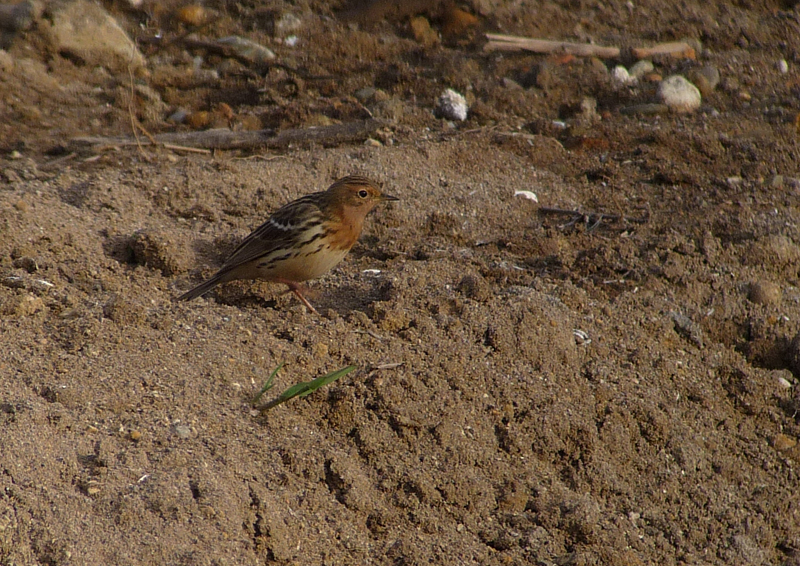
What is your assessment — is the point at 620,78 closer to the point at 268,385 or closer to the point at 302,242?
the point at 302,242

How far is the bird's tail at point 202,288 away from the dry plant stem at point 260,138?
241 centimetres

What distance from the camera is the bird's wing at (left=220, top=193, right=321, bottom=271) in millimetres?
5949

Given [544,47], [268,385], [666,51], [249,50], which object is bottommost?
[666,51]

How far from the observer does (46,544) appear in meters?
3.67

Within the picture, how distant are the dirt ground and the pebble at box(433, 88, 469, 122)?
0.13 metres

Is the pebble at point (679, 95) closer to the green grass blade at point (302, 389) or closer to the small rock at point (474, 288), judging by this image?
the small rock at point (474, 288)

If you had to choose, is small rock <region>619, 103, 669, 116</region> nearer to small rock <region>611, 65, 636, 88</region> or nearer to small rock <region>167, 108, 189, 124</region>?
small rock <region>611, 65, 636, 88</region>

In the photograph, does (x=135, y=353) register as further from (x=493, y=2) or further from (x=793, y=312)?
(x=493, y=2)

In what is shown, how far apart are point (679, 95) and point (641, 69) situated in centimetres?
73

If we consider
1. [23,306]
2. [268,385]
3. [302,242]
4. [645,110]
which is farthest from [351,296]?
A: [645,110]

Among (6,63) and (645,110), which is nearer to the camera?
(6,63)

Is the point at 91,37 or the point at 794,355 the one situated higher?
the point at 91,37

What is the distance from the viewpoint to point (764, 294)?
6.29 metres

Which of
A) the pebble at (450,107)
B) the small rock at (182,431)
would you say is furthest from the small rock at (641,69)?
the small rock at (182,431)
